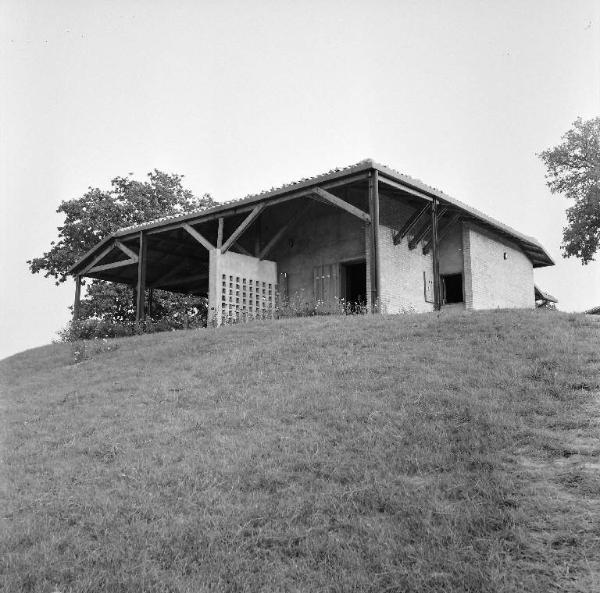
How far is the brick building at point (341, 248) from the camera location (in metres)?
16.1

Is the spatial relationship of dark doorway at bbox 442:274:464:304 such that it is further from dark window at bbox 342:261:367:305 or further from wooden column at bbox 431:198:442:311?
wooden column at bbox 431:198:442:311

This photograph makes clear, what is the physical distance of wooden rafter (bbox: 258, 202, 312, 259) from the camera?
16.8m

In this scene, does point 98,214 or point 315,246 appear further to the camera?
point 98,214

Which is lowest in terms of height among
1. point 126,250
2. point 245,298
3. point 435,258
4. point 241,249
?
point 245,298

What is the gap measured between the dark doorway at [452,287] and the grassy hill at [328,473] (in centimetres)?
853

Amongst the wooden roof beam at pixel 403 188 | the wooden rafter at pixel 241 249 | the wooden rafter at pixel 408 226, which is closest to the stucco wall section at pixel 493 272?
the wooden rafter at pixel 408 226

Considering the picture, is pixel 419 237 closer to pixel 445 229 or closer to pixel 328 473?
pixel 445 229

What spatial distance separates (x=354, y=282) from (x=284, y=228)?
269 centimetres

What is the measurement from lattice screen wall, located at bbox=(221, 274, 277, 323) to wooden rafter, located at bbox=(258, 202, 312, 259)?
0.84 metres

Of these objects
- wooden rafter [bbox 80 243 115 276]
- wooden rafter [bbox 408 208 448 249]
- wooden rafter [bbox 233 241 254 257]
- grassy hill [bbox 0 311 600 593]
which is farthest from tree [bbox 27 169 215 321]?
grassy hill [bbox 0 311 600 593]

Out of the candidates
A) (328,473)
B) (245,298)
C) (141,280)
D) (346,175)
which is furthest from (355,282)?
(328,473)

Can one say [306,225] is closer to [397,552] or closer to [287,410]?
[287,410]

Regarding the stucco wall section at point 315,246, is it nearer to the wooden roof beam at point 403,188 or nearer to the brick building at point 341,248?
the brick building at point 341,248

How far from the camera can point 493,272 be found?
61.7 ft
